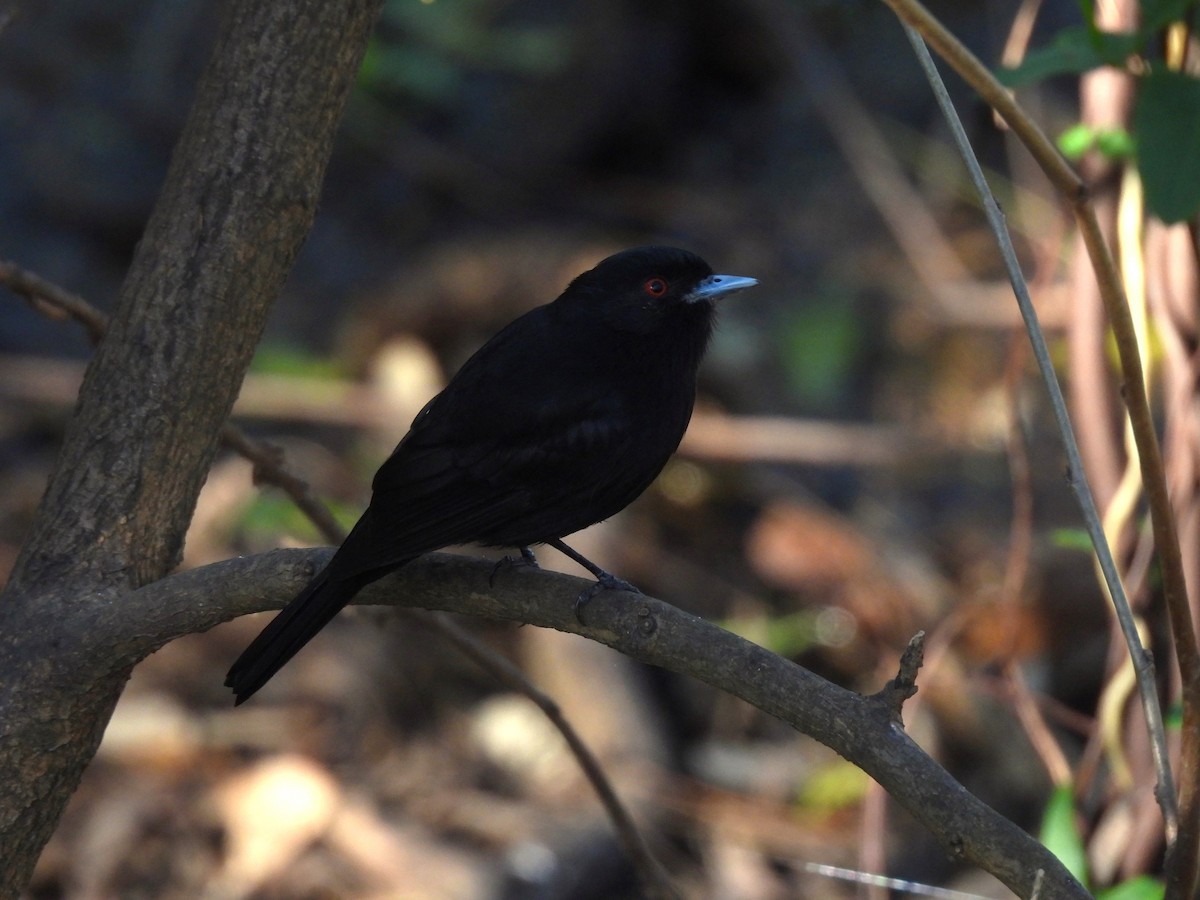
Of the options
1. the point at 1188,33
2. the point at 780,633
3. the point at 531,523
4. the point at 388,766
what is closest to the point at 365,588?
the point at 531,523

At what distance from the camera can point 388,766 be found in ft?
16.6

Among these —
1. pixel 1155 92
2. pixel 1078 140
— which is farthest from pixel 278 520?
pixel 1155 92

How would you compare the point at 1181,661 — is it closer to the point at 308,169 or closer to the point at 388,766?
the point at 308,169

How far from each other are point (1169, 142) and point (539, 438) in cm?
126

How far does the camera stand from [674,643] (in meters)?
1.99

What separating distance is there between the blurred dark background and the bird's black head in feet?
2.29

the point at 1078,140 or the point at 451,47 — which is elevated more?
the point at 1078,140

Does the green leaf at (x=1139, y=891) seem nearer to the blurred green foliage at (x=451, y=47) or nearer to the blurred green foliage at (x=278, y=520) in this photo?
the blurred green foliage at (x=278, y=520)

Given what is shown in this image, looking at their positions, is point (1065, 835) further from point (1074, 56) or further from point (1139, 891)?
point (1074, 56)

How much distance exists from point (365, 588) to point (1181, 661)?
132 cm

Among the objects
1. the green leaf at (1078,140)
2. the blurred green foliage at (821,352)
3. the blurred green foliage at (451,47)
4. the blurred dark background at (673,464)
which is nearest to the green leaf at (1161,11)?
the green leaf at (1078,140)

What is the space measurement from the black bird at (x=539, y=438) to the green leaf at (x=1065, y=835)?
0.91 metres

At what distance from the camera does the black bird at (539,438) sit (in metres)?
2.52

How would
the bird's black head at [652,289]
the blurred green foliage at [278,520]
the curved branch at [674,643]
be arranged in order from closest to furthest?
the curved branch at [674,643]
the bird's black head at [652,289]
the blurred green foliage at [278,520]
